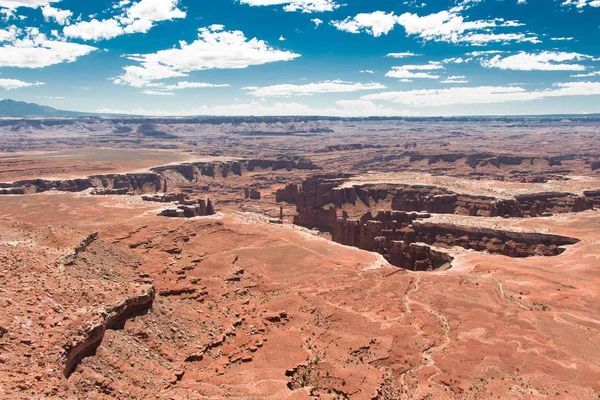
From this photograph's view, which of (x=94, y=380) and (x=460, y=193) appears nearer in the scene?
(x=94, y=380)

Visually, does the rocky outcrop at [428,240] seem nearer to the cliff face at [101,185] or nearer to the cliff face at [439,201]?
the cliff face at [439,201]

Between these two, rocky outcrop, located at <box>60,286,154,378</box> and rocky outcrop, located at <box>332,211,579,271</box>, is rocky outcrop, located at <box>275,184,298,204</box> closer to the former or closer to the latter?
rocky outcrop, located at <box>332,211,579,271</box>

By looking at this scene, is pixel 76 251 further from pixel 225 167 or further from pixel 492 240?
pixel 225 167

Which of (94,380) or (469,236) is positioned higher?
(94,380)

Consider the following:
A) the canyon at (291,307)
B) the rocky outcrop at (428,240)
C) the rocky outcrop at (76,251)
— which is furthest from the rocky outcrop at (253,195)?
the rocky outcrop at (76,251)

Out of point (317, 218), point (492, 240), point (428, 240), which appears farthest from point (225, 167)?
point (492, 240)

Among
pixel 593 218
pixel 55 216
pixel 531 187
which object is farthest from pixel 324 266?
pixel 531 187

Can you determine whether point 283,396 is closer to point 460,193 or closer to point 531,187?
point 460,193

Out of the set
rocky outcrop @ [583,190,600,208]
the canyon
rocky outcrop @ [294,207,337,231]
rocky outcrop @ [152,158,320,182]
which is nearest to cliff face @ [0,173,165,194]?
rocky outcrop @ [152,158,320,182]
